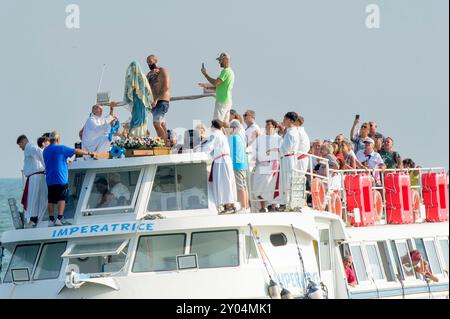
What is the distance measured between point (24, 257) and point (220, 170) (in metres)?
4.03

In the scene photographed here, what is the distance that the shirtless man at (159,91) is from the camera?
27.7 metres

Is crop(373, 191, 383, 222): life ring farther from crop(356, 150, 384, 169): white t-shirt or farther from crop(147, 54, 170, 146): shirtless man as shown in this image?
crop(147, 54, 170, 146): shirtless man

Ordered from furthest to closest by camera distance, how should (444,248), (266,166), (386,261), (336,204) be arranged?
1. (444,248)
2. (386,261)
3. (336,204)
4. (266,166)

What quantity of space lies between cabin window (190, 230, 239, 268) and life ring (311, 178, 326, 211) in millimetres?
2222

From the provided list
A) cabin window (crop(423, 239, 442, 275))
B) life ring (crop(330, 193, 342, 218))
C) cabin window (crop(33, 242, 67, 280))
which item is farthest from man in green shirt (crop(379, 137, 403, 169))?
cabin window (crop(33, 242, 67, 280))

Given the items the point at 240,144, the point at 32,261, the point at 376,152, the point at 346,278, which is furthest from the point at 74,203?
the point at 376,152

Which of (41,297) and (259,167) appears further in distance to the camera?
(259,167)

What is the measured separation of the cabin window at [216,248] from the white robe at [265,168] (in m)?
1.76

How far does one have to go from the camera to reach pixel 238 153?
26.6 m

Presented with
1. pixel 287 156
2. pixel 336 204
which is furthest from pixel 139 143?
pixel 336 204

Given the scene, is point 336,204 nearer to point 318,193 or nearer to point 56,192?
point 318,193
